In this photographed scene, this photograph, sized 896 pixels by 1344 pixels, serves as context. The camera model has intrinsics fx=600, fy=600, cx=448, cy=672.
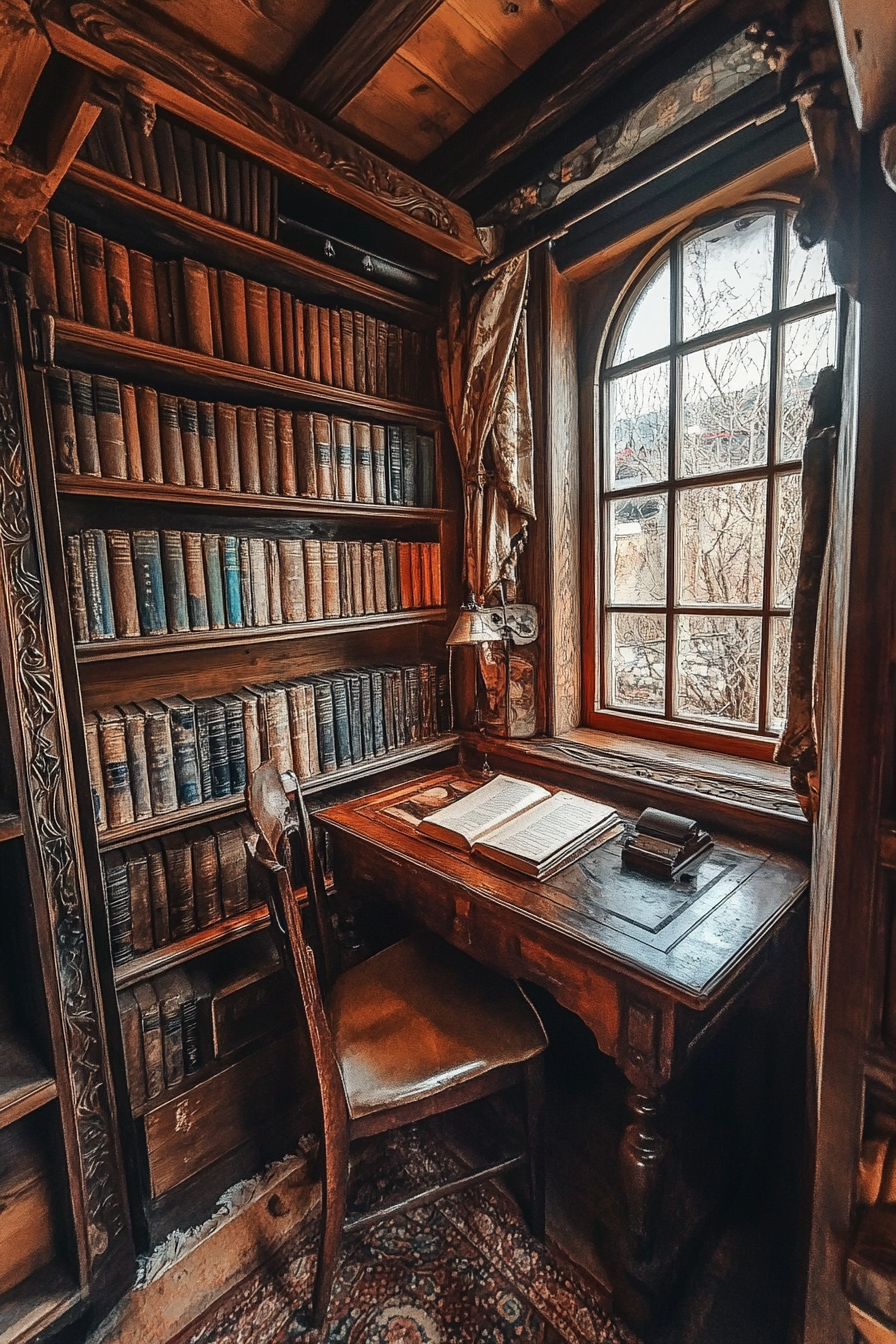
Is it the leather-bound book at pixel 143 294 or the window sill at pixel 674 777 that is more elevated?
the leather-bound book at pixel 143 294

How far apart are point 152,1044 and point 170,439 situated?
141 centimetres

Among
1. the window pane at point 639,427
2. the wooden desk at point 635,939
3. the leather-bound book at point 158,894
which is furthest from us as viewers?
the window pane at point 639,427

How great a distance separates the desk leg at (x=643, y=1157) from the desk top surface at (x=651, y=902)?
25 centimetres

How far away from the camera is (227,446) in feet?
4.87

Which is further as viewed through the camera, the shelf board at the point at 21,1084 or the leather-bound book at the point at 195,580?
the leather-bound book at the point at 195,580

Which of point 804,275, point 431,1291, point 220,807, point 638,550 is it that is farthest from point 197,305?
point 431,1291

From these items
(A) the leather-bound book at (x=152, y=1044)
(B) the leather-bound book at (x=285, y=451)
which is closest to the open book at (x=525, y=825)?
(A) the leather-bound book at (x=152, y=1044)

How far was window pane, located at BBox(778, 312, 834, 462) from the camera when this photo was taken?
1445mm

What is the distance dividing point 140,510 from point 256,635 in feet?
1.45

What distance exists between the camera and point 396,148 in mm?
1612

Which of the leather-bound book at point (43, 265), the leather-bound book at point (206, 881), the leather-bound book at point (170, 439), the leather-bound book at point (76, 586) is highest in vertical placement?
the leather-bound book at point (43, 265)

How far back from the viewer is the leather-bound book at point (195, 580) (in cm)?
144

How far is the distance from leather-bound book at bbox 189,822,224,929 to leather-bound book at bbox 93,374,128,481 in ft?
2.91

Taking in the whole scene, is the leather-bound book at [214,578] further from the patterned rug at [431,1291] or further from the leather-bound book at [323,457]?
the patterned rug at [431,1291]
